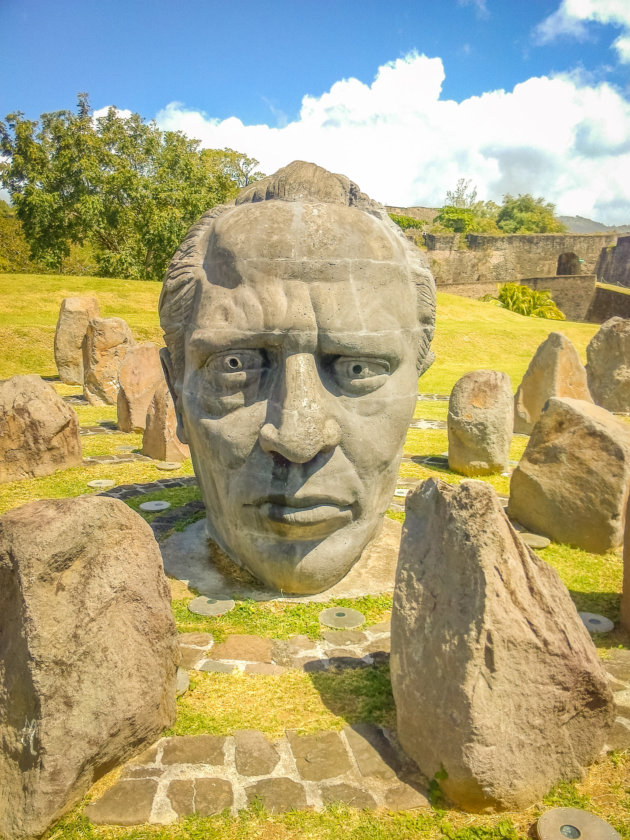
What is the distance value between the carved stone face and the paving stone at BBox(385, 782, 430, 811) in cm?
164

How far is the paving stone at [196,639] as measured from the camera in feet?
11.2

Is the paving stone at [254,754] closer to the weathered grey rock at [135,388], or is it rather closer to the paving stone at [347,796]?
the paving stone at [347,796]

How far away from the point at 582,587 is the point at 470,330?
1886 centimetres

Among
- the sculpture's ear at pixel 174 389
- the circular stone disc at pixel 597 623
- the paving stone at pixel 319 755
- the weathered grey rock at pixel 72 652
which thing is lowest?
the paving stone at pixel 319 755

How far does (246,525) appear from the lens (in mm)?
3945

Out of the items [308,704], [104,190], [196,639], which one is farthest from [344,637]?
[104,190]

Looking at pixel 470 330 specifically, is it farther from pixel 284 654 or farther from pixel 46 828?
pixel 46 828

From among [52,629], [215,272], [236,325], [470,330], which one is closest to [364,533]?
[236,325]

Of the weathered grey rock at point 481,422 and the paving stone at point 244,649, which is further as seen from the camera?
the weathered grey rock at point 481,422

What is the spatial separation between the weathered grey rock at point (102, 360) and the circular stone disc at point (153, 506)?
22.1 ft

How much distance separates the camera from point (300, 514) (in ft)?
12.2

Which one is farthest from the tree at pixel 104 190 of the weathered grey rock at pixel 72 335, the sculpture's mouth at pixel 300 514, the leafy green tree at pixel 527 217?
the leafy green tree at pixel 527 217

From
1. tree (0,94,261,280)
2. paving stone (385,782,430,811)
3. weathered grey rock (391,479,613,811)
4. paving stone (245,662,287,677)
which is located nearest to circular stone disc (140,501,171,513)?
paving stone (245,662,287,677)

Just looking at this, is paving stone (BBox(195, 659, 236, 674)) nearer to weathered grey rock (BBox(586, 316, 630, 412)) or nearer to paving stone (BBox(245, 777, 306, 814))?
paving stone (BBox(245, 777, 306, 814))
